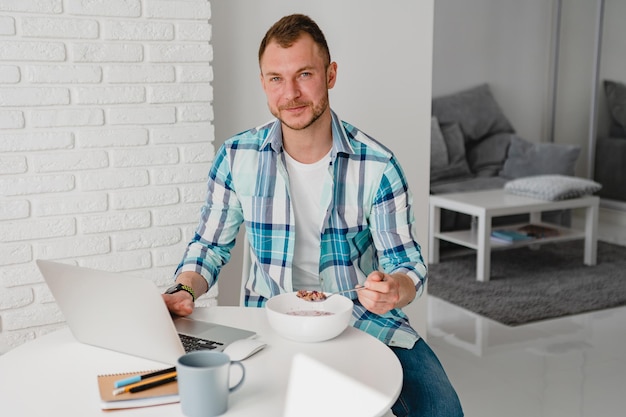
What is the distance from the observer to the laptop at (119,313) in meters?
1.22

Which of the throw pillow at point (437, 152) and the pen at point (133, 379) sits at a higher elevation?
the pen at point (133, 379)

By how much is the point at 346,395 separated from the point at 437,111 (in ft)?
14.9

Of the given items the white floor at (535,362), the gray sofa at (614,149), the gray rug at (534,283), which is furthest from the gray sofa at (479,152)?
the white floor at (535,362)

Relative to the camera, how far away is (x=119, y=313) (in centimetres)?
127

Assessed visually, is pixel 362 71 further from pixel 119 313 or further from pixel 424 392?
pixel 119 313

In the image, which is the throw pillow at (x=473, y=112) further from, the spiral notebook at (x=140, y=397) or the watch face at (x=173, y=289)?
the spiral notebook at (x=140, y=397)

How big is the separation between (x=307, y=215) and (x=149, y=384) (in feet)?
2.53

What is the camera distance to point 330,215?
5.89 feet

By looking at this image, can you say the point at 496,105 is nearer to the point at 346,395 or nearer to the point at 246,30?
the point at 246,30

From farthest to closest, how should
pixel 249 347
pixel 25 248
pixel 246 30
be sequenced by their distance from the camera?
pixel 246 30 → pixel 25 248 → pixel 249 347

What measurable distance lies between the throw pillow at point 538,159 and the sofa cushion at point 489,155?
0.06 meters

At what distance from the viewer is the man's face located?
1.75 m

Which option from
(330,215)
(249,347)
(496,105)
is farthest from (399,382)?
(496,105)

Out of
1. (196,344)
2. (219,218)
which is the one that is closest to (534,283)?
(219,218)
